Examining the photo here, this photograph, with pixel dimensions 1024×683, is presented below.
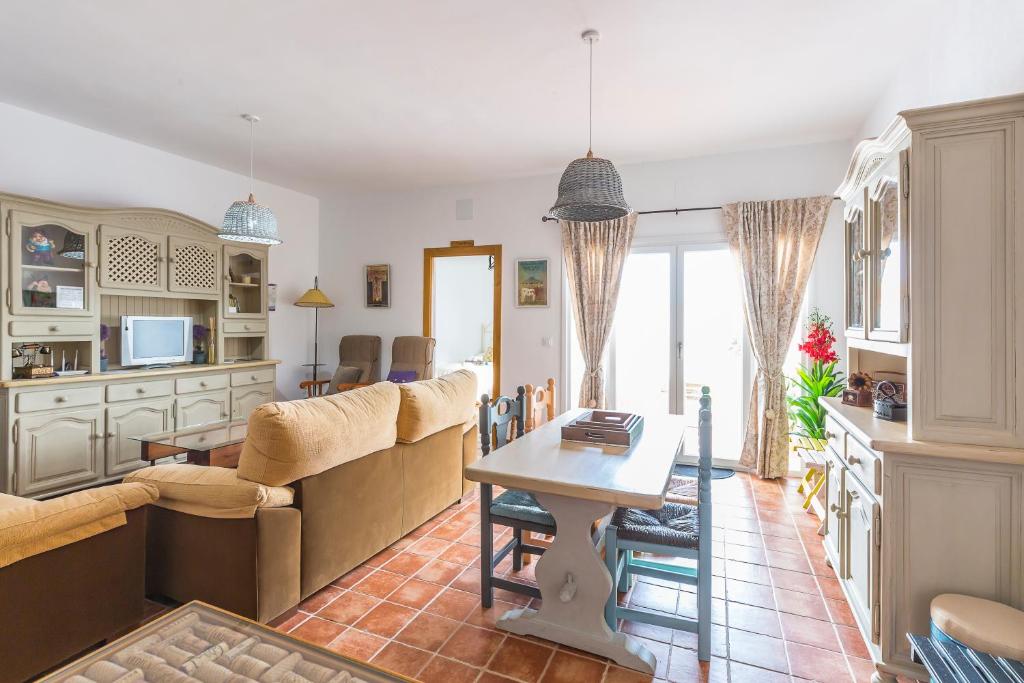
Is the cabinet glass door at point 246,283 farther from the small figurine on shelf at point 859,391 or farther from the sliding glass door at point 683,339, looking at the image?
the small figurine on shelf at point 859,391

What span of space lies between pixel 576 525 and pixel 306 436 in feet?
3.74

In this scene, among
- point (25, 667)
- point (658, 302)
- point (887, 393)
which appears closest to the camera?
point (25, 667)

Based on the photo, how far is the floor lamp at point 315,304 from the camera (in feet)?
18.5

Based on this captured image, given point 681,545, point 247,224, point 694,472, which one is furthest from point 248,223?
point 694,472

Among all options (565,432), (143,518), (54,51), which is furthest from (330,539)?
(54,51)

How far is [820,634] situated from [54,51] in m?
4.82

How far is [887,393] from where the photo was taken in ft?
7.41

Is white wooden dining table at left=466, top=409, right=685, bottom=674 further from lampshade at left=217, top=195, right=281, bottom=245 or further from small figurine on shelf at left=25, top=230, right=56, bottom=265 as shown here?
small figurine on shelf at left=25, top=230, right=56, bottom=265

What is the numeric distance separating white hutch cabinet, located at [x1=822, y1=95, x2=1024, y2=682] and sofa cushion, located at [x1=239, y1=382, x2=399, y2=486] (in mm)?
2067

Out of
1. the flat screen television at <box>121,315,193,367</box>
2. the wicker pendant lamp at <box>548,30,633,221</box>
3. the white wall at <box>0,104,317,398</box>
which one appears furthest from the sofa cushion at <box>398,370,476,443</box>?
the white wall at <box>0,104,317,398</box>

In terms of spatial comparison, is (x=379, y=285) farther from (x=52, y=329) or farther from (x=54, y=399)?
(x=54, y=399)

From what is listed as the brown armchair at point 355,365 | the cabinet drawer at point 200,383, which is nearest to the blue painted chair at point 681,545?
the cabinet drawer at point 200,383

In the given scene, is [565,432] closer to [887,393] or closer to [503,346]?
[887,393]

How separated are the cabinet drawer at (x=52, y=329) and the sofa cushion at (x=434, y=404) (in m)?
2.68
